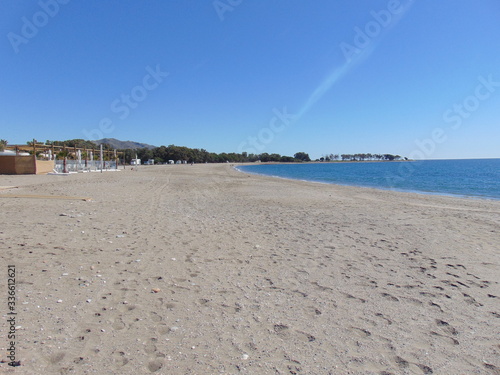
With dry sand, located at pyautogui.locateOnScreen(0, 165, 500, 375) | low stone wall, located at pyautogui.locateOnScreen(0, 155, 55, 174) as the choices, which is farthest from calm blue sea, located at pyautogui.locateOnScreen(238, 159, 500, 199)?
low stone wall, located at pyautogui.locateOnScreen(0, 155, 55, 174)

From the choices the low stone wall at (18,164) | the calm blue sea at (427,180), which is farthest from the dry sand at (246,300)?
the low stone wall at (18,164)

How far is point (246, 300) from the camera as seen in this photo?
3.61 m

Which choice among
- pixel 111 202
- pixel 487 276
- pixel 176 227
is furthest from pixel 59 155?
pixel 487 276

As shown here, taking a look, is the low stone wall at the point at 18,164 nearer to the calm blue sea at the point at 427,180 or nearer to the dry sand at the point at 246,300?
the dry sand at the point at 246,300

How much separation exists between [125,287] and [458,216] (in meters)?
10.5

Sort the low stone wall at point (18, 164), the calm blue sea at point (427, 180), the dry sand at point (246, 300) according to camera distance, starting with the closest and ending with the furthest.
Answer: the dry sand at point (246, 300) → the calm blue sea at point (427, 180) → the low stone wall at point (18, 164)

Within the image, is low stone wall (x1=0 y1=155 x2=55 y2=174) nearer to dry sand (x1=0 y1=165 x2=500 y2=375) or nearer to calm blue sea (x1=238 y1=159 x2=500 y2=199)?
dry sand (x1=0 y1=165 x2=500 y2=375)

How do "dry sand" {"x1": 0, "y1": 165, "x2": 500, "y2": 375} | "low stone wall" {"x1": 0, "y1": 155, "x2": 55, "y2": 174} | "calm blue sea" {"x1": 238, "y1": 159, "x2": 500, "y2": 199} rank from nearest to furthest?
"dry sand" {"x1": 0, "y1": 165, "x2": 500, "y2": 375} → "calm blue sea" {"x1": 238, "y1": 159, "x2": 500, "y2": 199} → "low stone wall" {"x1": 0, "y1": 155, "x2": 55, "y2": 174}

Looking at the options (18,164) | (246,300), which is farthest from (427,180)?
(18,164)

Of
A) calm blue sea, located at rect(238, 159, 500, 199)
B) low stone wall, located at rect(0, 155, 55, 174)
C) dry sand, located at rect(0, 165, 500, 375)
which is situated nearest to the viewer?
dry sand, located at rect(0, 165, 500, 375)

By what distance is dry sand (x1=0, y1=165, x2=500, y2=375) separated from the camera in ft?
8.27

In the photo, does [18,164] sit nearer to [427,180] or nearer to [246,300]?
[246,300]

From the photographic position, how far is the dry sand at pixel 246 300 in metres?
2.52

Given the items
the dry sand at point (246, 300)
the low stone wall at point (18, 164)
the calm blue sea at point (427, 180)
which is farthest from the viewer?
the low stone wall at point (18, 164)
